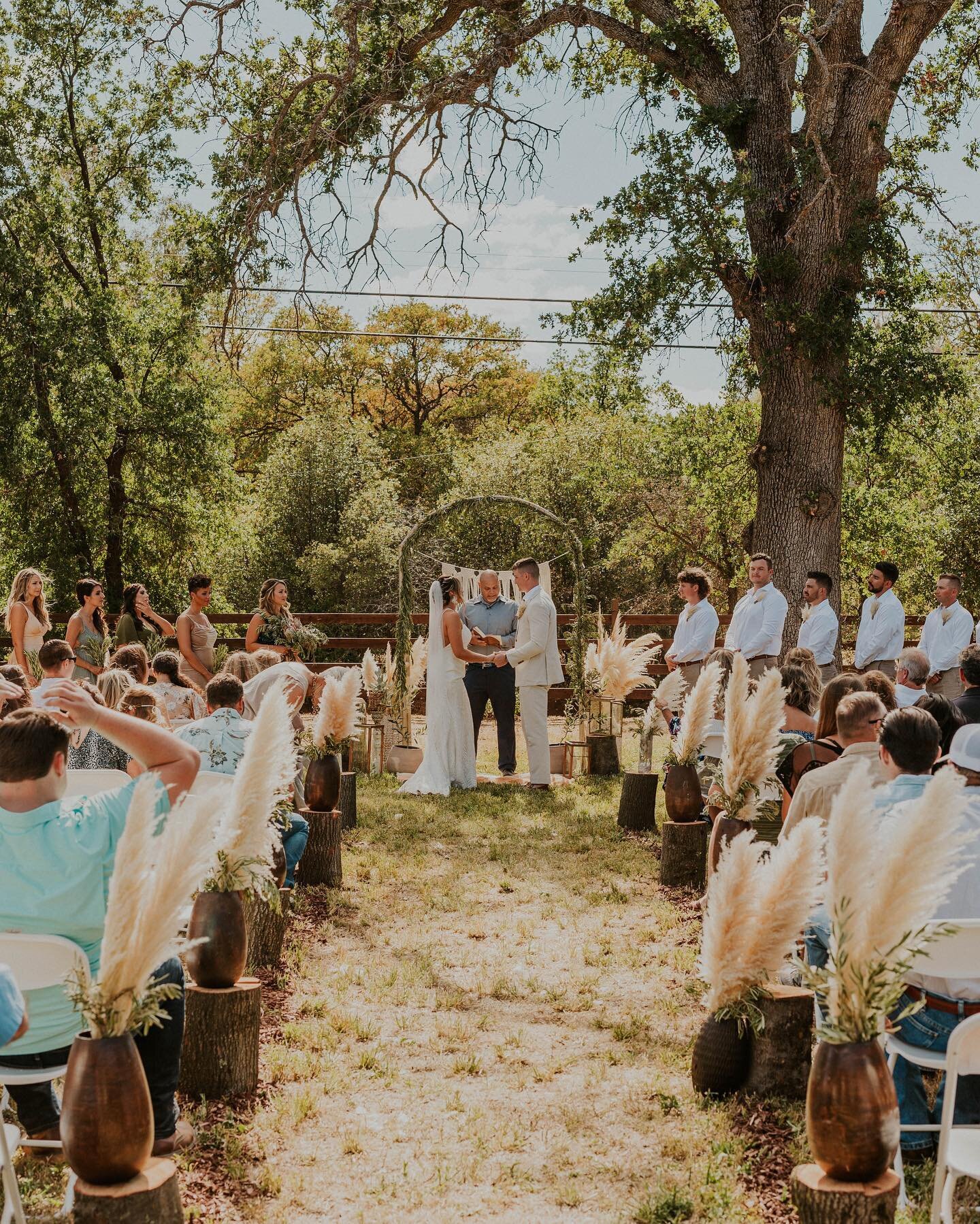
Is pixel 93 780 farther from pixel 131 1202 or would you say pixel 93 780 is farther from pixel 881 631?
pixel 881 631

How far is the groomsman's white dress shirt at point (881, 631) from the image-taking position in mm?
9664

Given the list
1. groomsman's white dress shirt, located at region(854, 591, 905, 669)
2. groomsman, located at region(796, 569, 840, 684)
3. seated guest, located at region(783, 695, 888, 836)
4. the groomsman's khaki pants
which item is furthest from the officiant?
seated guest, located at region(783, 695, 888, 836)

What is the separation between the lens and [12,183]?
14625 mm

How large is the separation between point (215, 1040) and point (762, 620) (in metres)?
6.46

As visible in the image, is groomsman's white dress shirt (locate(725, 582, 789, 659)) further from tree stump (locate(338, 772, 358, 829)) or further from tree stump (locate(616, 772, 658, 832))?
tree stump (locate(338, 772, 358, 829))

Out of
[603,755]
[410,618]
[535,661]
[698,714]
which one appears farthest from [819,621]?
[410,618]

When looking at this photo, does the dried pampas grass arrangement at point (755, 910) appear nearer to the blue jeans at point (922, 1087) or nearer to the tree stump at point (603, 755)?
the blue jeans at point (922, 1087)

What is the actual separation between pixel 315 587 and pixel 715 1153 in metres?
16.8

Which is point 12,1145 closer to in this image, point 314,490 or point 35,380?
point 35,380

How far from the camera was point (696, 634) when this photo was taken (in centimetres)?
966

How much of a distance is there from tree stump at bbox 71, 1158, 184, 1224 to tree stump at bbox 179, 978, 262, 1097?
1270 millimetres

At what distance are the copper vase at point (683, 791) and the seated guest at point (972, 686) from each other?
66.7 inches

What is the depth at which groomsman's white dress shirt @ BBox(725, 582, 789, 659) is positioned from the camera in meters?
9.46

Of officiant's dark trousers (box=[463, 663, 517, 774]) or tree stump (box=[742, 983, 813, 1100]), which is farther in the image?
officiant's dark trousers (box=[463, 663, 517, 774])
